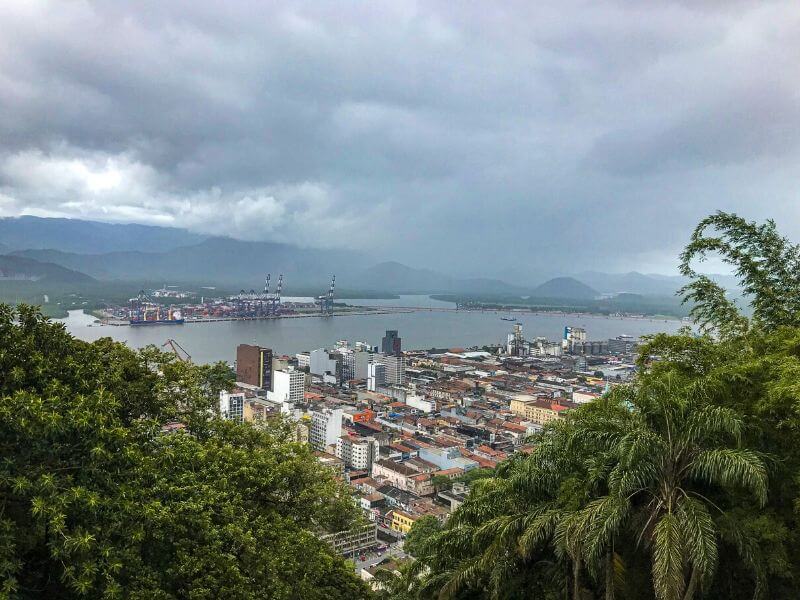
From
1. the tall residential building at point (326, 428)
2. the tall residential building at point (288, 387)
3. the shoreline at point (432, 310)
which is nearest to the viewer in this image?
the tall residential building at point (326, 428)

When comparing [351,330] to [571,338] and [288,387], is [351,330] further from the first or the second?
[288,387]

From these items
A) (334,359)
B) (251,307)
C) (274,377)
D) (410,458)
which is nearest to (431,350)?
(334,359)

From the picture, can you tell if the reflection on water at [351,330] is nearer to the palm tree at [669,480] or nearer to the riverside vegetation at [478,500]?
the riverside vegetation at [478,500]

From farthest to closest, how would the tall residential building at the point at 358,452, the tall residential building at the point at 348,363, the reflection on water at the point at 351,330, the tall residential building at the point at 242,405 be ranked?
1. the reflection on water at the point at 351,330
2. the tall residential building at the point at 348,363
3. the tall residential building at the point at 242,405
4. the tall residential building at the point at 358,452

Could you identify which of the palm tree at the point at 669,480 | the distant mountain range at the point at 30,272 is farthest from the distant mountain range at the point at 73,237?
the palm tree at the point at 669,480

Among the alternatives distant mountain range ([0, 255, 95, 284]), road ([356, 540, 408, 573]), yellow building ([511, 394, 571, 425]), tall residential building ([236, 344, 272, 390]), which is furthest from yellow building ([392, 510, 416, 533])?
distant mountain range ([0, 255, 95, 284])

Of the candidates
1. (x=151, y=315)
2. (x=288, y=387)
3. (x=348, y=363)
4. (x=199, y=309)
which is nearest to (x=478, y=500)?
(x=288, y=387)
